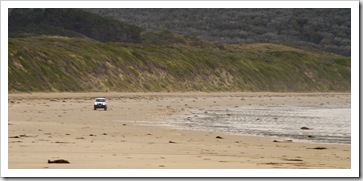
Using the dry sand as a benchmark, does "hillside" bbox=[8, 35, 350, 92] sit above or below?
above

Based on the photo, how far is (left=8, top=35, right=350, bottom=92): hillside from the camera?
287ft

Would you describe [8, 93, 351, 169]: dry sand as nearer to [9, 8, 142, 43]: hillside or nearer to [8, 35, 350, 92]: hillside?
[8, 35, 350, 92]: hillside

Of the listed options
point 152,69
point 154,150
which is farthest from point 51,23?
point 154,150

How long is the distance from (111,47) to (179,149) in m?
94.9

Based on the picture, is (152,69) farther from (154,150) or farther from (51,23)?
(154,150)

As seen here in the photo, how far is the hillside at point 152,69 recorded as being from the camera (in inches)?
3442

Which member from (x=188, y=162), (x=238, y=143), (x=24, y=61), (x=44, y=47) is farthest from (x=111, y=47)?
(x=188, y=162)

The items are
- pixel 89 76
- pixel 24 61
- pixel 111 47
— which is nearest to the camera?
pixel 24 61

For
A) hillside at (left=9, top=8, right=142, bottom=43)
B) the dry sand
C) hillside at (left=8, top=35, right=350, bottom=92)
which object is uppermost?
hillside at (left=9, top=8, right=142, bottom=43)

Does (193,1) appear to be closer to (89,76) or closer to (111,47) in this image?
(89,76)

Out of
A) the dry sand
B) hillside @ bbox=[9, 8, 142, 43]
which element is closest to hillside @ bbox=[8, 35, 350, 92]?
hillside @ bbox=[9, 8, 142, 43]

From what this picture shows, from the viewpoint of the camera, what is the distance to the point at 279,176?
1320 cm

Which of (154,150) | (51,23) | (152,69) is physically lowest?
(154,150)

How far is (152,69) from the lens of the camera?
111125 millimetres
